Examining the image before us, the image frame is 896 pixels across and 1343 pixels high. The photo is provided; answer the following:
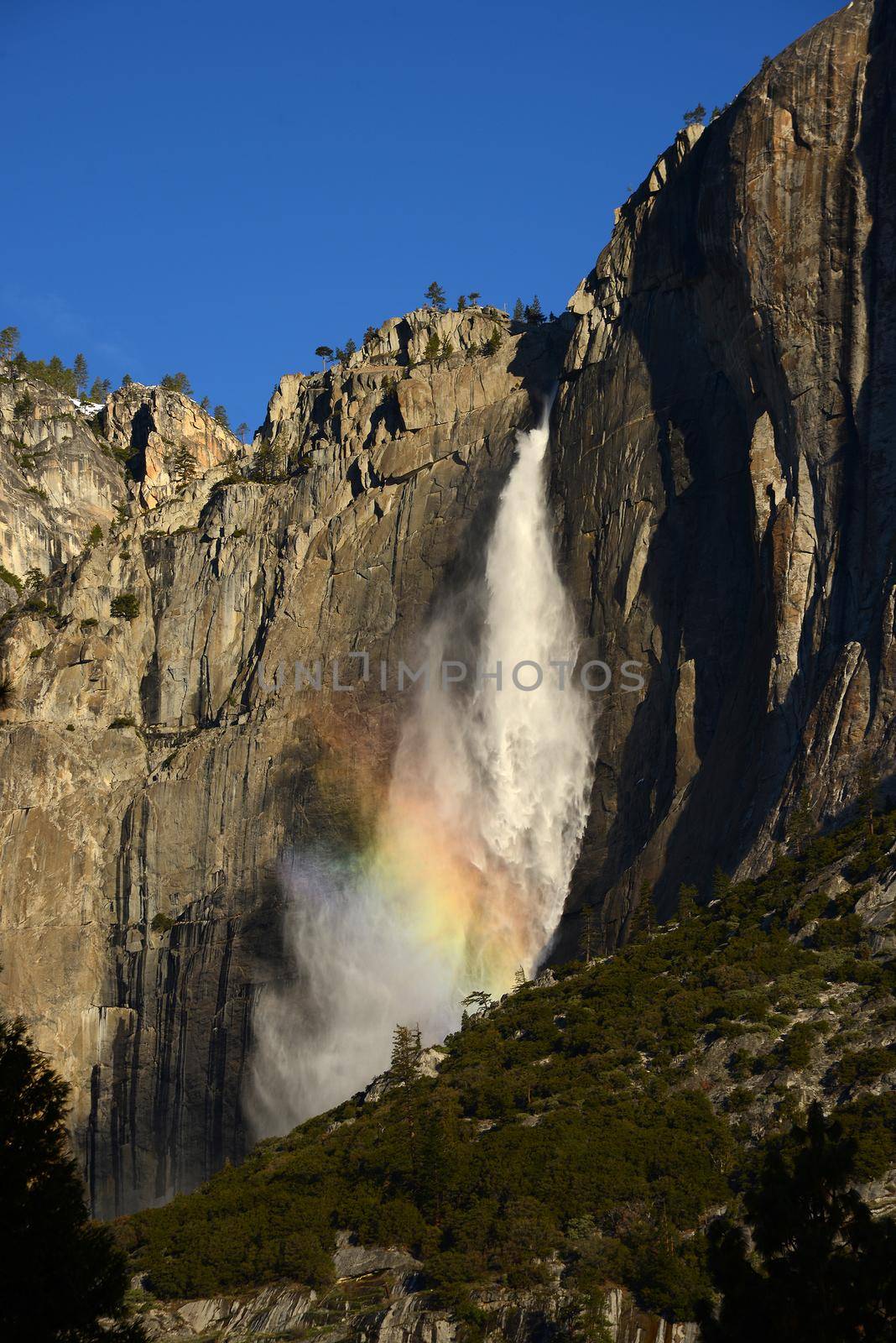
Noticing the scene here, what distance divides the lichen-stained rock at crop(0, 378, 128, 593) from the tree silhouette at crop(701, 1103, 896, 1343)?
333 ft

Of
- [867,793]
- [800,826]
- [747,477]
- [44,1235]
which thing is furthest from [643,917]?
[44,1235]

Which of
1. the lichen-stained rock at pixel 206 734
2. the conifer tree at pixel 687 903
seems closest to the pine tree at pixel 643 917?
the conifer tree at pixel 687 903

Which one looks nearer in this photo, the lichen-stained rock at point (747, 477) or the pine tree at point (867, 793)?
the pine tree at point (867, 793)

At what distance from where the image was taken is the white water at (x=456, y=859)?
93312mm

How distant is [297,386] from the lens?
133625 millimetres

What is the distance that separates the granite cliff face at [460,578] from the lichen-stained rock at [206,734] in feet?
0.69

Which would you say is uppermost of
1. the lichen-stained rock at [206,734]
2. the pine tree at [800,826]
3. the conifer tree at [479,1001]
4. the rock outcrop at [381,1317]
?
the lichen-stained rock at [206,734]

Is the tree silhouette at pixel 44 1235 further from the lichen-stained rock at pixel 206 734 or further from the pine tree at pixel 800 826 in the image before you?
the lichen-stained rock at pixel 206 734

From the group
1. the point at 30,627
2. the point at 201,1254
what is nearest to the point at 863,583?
the point at 201,1254

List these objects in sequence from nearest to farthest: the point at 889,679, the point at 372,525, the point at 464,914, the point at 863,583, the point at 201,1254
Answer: the point at 201,1254 < the point at 889,679 < the point at 863,583 < the point at 464,914 < the point at 372,525

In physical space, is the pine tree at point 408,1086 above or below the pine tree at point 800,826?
below

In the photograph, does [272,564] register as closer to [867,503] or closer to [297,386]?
[297,386]

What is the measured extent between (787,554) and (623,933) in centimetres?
2027

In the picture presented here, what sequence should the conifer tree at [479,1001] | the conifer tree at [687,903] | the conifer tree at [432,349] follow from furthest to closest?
the conifer tree at [432,349] → the conifer tree at [479,1001] → the conifer tree at [687,903]
